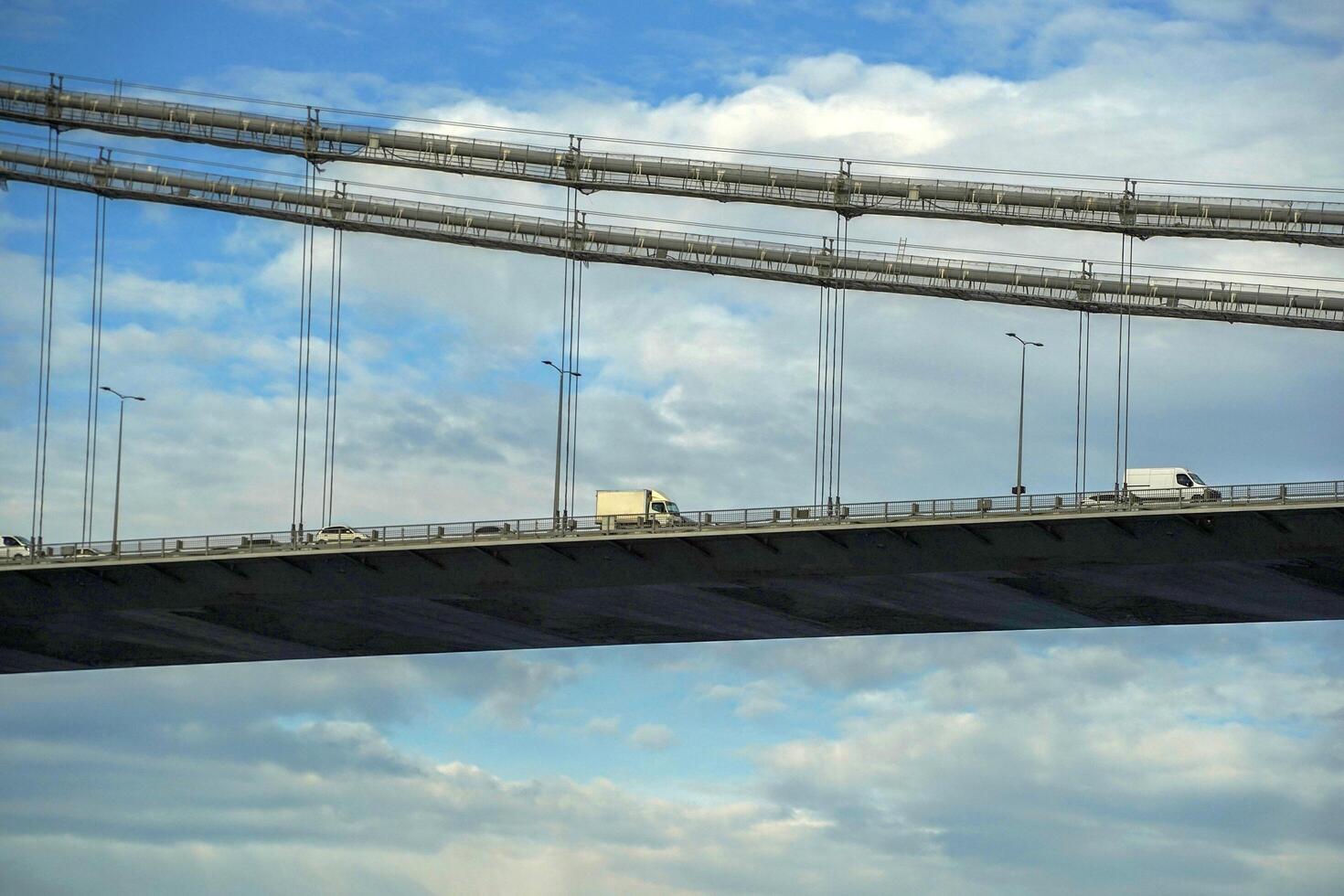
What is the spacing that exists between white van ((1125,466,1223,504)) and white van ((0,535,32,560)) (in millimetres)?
50107

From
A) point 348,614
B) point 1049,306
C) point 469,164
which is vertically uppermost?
point 469,164

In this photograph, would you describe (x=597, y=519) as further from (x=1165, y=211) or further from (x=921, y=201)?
(x=1165, y=211)

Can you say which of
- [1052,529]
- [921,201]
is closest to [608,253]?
[921,201]

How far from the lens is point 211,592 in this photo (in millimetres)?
91562

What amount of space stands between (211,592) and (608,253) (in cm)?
2491

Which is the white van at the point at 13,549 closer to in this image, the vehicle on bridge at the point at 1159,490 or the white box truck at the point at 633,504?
the white box truck at the point at 633,504

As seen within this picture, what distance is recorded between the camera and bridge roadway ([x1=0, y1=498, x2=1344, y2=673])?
7912 centimetres

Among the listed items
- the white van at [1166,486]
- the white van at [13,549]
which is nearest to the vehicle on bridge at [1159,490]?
the white van at [1166,486]

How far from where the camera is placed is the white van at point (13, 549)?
97.9m

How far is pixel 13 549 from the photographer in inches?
3925

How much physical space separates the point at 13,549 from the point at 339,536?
53.4 ft

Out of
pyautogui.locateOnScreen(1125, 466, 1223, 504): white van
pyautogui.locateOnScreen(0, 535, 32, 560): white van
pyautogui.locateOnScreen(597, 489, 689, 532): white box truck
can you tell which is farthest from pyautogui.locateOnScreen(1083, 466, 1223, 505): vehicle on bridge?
pyautogui.locateOnScreen(0, 535, 32, 560): white van

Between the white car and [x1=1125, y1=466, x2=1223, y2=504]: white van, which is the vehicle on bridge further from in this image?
the white car

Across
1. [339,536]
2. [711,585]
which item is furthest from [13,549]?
[711,585]
